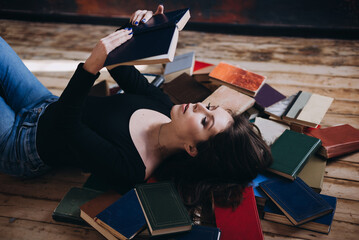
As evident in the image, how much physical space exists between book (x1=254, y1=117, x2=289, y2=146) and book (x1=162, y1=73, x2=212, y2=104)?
1.39ft

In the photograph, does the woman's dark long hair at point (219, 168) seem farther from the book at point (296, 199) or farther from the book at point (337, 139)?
the book at point (337, 139)

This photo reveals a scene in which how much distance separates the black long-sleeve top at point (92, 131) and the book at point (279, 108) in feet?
2.52

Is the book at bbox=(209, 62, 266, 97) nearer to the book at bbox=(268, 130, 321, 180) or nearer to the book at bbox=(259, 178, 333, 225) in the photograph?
the book at bbox=(268, 130, 321, 180)

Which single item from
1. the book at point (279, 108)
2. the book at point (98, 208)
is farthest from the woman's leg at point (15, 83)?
the book at point (279, 108)

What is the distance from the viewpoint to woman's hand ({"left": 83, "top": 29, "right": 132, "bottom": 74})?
4.03 feet

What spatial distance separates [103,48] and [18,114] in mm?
783

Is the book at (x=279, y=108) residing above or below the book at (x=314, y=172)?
above

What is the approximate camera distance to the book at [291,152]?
1634 mm

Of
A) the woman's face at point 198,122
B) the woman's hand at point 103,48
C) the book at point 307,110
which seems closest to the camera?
the woman's hand at point 103,48

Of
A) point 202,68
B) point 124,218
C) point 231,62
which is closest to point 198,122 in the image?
point 124,218

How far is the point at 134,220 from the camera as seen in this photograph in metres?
1.40

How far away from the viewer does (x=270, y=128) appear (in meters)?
1.97

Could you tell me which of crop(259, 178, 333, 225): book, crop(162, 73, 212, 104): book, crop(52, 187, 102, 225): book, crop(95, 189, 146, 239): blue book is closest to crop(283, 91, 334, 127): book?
crop(259, 178, 333, 225): book

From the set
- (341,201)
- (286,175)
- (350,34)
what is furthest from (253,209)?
(350,34)
